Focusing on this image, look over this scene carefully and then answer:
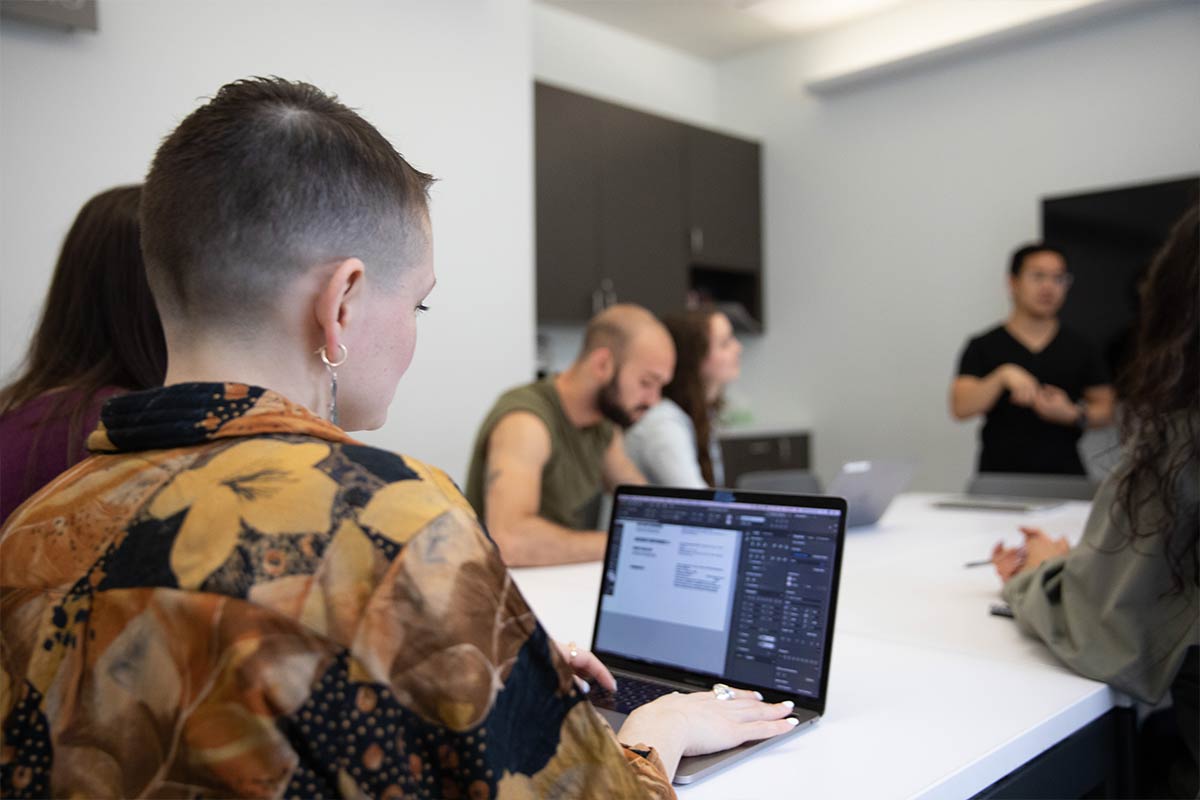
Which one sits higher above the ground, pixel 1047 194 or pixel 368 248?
→ pixel 1047 194

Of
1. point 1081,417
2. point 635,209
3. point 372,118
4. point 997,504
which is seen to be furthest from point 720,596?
point 635,209

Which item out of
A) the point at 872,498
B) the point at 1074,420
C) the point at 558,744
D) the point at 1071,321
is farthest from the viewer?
the point at 1071,321

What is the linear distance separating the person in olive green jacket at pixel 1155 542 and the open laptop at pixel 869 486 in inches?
41.1

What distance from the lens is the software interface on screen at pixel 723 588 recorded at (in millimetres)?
1087

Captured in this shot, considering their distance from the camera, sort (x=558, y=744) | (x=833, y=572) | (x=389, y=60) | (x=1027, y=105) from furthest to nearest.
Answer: (x=1027, y=105)
(x=389, y=60)
(x=833, y=572)
(x=558, y=744)

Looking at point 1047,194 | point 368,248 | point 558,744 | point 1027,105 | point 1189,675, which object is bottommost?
point 1189,675

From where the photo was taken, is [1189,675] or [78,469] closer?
[78,469]

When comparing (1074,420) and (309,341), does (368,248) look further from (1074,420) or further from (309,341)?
(1074,420)

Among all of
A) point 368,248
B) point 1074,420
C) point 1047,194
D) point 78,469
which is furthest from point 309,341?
point 1047,194

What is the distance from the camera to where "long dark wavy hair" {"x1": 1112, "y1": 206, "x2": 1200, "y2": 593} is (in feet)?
4.12

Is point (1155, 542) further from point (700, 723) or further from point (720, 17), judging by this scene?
point (720, 17)

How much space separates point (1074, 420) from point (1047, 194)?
1.34 m

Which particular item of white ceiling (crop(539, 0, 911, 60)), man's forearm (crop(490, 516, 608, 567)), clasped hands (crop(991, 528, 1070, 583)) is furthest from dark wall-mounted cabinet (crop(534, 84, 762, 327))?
clasped hands (crop(991, 528, 1070, 583))

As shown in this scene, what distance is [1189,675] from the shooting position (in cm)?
128
